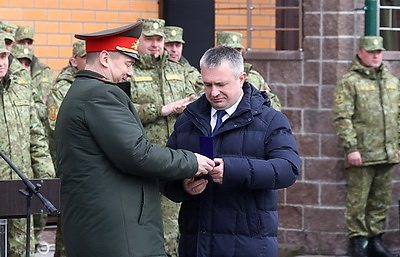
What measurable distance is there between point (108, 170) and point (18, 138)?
2798 mm

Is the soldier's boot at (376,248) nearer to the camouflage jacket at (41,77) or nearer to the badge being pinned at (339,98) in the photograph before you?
the badge being pinned at (339,98)

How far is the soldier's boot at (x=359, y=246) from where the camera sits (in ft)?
Answer: 35.1

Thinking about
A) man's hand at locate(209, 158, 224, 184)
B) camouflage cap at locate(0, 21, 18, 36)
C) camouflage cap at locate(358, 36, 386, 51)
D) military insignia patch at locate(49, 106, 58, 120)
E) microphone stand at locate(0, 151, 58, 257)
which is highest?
camouflage cap at locate(0, 21, 18, 36)

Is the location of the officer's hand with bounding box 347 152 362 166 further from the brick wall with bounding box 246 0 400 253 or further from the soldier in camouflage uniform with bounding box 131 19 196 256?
the soldier in camouflage uniform with bounding box 131 19 196 256

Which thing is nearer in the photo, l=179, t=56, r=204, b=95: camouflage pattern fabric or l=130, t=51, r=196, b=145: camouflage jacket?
l=130, t=51, r=196, b=145: camouflage jacket

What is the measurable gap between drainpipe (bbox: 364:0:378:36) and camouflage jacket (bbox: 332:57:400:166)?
0.33 m

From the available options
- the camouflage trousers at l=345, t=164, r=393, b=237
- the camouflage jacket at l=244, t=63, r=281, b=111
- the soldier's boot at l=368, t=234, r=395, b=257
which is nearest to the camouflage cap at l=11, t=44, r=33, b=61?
the camouflage jacket at l=244, t=63, r=281, b=111

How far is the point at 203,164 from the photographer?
5.25 m

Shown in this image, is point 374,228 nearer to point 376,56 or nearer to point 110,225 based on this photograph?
point 376,56

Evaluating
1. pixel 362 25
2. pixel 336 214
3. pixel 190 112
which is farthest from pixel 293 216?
pixel 190 112

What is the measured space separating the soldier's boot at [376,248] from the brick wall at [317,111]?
26 cm

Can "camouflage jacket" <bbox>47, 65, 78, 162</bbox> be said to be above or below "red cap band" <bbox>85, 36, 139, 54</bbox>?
below

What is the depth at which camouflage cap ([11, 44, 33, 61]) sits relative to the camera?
10.3m

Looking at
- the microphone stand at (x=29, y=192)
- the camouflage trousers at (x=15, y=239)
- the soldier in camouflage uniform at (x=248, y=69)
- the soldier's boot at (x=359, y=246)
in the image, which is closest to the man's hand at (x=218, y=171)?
the microphone stand at (x=29, y=192)
